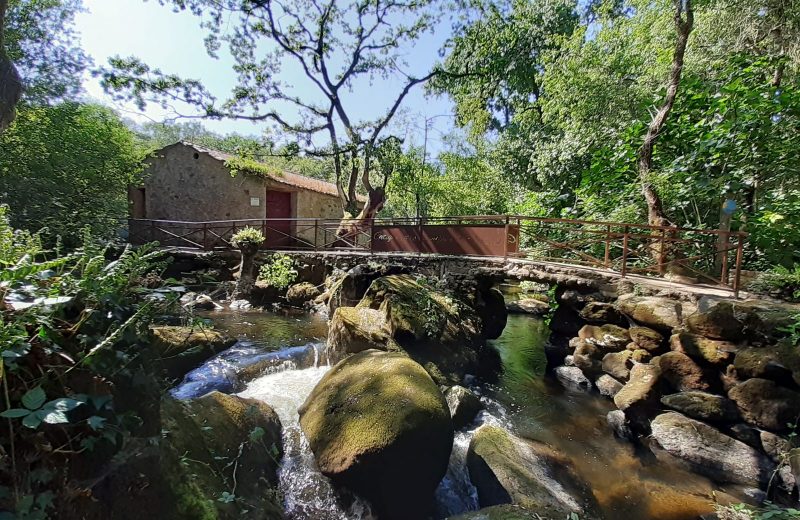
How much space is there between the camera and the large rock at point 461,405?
196 inches

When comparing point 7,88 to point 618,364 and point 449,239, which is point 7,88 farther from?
point 618,364

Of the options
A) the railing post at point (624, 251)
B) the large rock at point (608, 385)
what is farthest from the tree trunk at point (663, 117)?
the large rock at point (608, 385)

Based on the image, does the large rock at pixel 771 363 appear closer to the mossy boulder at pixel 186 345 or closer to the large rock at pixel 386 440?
the large rock at pixel 386 440

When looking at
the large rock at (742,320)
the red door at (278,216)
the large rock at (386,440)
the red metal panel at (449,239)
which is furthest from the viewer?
the red door at (278,216)

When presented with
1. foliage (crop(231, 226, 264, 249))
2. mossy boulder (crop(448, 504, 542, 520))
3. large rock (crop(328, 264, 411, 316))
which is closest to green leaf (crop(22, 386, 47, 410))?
mossy boulder (crop(448, 504, 542, 520))

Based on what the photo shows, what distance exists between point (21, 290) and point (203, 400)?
7.61 feet

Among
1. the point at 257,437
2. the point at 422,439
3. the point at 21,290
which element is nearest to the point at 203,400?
the point at 257,437

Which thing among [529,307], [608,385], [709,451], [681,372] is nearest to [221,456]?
[709,451]

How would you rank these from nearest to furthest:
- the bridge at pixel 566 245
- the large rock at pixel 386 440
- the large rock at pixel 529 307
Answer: the large rock at pixel 386 440 → the bridge at pixel 566 245 → the large rock at pixel 529 307

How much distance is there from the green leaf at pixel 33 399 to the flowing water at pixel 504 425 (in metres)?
2.72

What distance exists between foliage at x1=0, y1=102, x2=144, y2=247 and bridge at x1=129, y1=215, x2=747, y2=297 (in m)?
1.56

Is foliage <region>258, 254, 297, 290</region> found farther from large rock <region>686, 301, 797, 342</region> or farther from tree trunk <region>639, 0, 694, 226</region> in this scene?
large rock <region>686, 301, 797, 342</region>

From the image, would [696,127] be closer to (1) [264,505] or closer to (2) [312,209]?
(1) [264,505]

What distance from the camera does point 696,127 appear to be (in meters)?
6.69
